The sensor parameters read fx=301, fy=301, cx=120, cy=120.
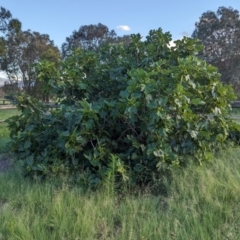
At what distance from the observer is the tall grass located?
2.33 meters

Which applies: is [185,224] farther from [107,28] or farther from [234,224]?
[107,28]

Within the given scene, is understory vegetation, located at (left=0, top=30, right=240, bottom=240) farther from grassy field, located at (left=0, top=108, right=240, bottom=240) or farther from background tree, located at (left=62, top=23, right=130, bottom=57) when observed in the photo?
background tree, located at (left=62, top=23, right=130, bottom=57)

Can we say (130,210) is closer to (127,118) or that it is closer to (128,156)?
(128,156)

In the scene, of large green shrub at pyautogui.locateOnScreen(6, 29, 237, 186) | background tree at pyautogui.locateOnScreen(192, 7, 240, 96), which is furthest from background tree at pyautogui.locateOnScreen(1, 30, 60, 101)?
large green shrub at pyautogui.locateOnScreen(6, 29, 237, 186)

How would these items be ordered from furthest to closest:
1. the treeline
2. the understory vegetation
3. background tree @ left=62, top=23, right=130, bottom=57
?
background tree @ left=62, top=23, right=130, bottom=57, the treeline, the understory vegetation

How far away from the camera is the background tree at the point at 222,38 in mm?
25703

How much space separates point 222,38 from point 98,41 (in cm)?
1603

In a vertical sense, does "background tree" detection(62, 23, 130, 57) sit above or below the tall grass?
above

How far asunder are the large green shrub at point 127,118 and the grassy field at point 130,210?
11.3 inches

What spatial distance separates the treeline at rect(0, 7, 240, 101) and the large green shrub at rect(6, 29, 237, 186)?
38.9 feet

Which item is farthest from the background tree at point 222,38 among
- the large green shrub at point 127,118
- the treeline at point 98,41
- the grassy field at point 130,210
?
the grassy field at point 130,210

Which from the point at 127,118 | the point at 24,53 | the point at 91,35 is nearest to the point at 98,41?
the point at 91,35

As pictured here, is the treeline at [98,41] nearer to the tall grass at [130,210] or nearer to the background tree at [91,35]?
the background tree at [91,35]

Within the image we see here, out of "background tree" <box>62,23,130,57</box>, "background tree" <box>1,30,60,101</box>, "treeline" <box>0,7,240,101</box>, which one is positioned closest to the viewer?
"treeline" <box>0,7,240,101</box>
